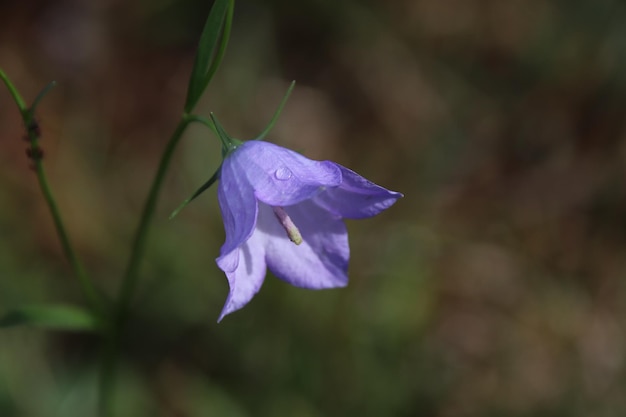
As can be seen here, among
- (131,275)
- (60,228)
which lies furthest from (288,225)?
(60,228)

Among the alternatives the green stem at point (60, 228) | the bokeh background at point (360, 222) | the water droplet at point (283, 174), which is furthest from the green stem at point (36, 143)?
the bokeh background at point (360, 222)

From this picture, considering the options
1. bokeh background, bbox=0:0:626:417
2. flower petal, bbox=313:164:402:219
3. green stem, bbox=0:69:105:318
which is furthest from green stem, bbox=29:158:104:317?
bokeh background, bbox=0:0:626:417

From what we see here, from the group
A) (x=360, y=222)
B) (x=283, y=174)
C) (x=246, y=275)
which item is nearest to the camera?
(x=283, y=174)

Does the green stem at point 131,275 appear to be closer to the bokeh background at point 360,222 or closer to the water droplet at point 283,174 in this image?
the water droplet at point 283,174

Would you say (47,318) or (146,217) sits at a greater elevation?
(146,217)

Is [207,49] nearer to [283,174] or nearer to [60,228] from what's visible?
[283,174]

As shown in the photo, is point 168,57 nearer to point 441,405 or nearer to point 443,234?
point 443,234
